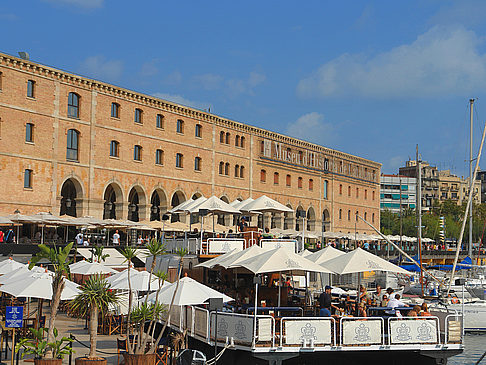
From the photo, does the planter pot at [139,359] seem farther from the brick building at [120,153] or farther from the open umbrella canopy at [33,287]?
the brick building at [120,153]

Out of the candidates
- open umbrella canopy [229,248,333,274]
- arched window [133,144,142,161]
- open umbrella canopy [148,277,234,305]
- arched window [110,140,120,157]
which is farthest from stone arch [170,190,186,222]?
open umbrella canopy [148,277,234,305]

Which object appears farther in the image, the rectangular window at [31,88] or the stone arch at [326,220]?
the stone arch at [326,220]

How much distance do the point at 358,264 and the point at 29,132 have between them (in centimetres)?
3284

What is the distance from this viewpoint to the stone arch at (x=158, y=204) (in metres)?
54.7

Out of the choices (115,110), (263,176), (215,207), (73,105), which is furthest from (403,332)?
(263,176)

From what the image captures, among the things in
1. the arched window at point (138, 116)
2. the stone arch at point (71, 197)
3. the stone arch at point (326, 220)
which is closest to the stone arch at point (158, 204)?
the arched window at point (138, 116)

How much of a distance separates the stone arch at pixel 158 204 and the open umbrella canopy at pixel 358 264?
121 feet

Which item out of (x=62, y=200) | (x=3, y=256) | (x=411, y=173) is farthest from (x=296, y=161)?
(x=411, y=173)

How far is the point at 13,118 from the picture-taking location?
143 feet

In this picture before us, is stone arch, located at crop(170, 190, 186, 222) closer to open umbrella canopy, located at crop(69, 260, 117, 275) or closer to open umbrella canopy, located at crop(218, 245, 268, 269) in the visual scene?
open umbrella canopy, located at crop(69, 260, 117, 275)

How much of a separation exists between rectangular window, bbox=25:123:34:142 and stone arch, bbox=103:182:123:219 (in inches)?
296

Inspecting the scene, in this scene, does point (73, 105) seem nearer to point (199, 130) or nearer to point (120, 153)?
point (120, 153)

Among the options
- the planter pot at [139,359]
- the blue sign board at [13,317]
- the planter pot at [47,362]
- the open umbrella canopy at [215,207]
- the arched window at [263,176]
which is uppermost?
the arched window at [263,176]

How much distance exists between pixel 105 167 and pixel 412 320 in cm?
3716
